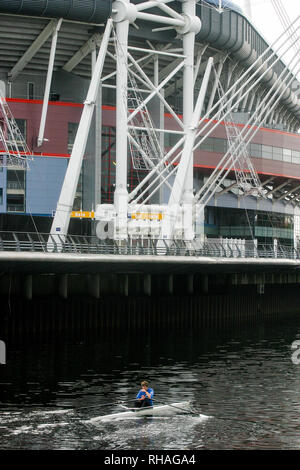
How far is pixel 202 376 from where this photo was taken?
151ft

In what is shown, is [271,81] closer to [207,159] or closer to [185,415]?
[207,159]

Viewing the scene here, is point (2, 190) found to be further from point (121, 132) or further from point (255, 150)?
point (255, 150)

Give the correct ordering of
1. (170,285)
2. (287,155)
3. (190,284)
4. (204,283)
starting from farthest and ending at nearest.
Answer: (287,155) → (204,283) → (190,284) → (170,285)

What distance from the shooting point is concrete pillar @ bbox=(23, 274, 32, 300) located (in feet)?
189

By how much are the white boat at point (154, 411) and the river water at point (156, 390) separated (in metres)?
0.35

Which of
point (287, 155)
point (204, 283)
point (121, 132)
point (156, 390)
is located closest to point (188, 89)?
point (121, 132)

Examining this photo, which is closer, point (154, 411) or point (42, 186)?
point (154, 411)

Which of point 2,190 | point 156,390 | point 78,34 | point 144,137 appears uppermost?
point 78,34

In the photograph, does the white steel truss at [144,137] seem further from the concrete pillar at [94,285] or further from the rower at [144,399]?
the rower at [144,399]

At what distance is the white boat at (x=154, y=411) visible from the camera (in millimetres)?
35281

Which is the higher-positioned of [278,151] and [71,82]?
[71,82]

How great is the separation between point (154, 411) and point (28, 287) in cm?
2330

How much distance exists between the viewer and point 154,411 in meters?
36.3

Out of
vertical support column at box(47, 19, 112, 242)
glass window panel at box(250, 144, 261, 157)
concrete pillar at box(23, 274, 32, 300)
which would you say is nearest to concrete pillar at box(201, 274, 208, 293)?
vertical support column at box(47, 19, 112, 242)
